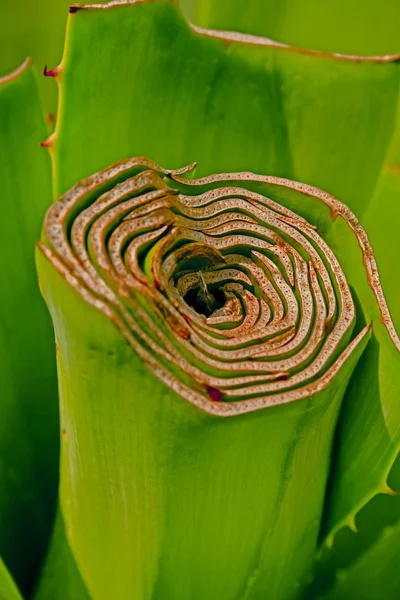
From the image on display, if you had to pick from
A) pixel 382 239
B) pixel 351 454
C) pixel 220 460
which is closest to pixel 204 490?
pixel 220 460

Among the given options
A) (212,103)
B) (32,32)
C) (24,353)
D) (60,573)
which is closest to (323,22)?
(212,103)

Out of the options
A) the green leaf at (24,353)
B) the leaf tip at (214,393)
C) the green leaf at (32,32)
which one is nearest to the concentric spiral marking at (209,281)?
the leaf tip at (214,393)

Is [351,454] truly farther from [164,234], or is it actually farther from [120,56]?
[120,56]

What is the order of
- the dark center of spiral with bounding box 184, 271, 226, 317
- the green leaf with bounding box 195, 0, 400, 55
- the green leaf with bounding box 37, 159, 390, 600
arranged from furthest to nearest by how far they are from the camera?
the green leaf with bounding box 195, 0, 400, 55
the dark center of spiral with bounding box 184, 271, 226, 317
the green leaf with bounding box 37, 159, 390, 600

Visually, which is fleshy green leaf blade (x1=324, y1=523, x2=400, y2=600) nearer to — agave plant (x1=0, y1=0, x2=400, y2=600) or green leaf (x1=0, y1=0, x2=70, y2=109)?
agave plant (x1=0, y1=0, x2=400, y2=600)

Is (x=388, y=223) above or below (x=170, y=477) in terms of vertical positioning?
above

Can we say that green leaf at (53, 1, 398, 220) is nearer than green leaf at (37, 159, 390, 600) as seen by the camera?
No

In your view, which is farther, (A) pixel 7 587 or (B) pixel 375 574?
(B) pixel 375 574

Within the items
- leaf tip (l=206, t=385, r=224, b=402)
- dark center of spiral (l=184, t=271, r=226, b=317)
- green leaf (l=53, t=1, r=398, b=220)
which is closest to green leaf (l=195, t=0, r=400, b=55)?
green leaf (l=53, t=1, r=398, b=220)

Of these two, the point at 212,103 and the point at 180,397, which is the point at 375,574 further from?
the point at 212,103
